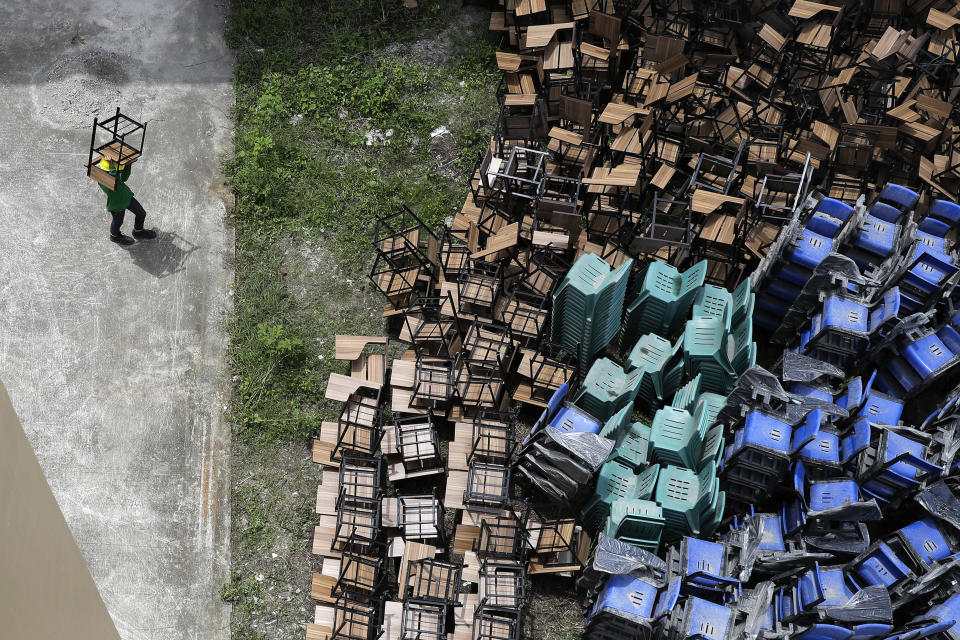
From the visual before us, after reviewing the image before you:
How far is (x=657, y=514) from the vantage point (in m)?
10.8

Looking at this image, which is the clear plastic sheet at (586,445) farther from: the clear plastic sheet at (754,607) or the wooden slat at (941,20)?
the wooden slat at (941,20)

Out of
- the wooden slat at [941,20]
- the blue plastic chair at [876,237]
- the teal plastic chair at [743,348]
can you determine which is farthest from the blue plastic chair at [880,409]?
the wooden slat at [941,20]

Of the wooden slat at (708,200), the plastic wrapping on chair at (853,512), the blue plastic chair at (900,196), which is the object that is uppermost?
the blue plastic chair at (900,196)

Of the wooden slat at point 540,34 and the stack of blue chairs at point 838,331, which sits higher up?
the wooden slat at point 540,34

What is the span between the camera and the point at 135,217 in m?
14.5

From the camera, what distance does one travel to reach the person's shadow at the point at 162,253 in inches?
569

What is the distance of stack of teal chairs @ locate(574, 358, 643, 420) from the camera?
12.0m

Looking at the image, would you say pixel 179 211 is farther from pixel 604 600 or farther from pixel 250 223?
pixel 604 600

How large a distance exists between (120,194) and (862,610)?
38.9 feet

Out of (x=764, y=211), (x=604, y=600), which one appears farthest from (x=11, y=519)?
(x=764, y=211)

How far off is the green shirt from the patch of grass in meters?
1.78

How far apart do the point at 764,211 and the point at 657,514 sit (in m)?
5.33

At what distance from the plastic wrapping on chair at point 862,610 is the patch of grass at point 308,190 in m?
6.64

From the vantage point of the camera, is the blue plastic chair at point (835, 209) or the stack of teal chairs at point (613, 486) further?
the blue plastic chair at point (835, 209)
